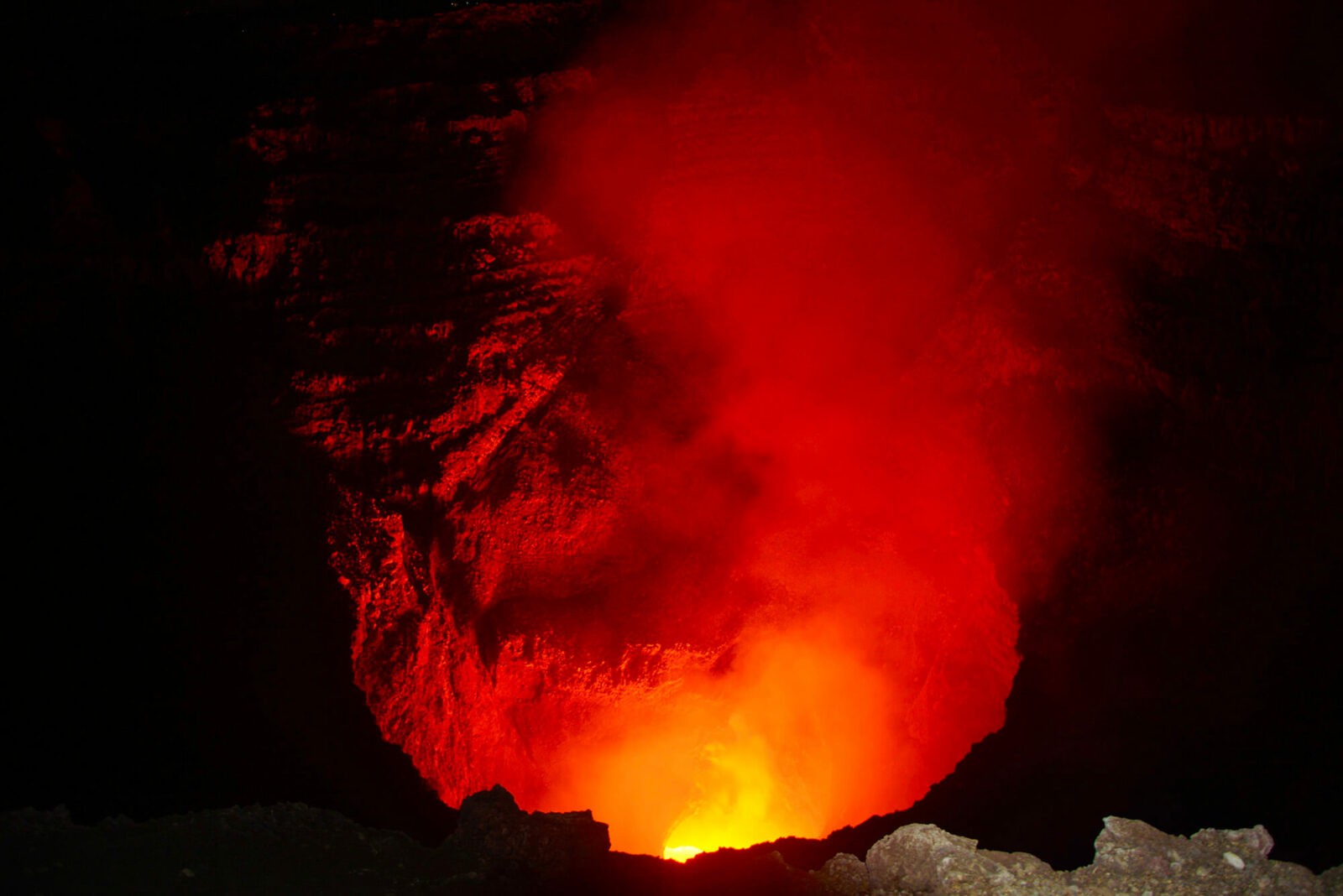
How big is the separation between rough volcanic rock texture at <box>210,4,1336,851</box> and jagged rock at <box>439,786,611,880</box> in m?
1.85

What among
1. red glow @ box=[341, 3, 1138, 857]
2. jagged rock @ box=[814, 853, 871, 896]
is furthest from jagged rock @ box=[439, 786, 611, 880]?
red glow @ box=[341, 3, 1138, 857]

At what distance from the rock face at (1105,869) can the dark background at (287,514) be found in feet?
2.88

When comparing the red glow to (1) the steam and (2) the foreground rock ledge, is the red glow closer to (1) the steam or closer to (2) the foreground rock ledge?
(1) the steam

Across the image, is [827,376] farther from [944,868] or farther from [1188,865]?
[1188,865]

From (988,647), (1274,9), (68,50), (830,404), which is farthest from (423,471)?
(1274,9)

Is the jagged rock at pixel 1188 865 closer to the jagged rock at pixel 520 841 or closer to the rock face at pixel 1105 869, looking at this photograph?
the rock face at pixel 1105 869

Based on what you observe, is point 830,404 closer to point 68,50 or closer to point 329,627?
point 329,627

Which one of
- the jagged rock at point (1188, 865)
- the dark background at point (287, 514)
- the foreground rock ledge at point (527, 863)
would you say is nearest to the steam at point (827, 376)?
the dark background at point (287, 514)

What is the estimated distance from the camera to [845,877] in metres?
3.24

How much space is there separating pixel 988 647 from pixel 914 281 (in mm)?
2489

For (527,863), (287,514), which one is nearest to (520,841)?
(527,863)

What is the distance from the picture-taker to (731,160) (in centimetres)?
574

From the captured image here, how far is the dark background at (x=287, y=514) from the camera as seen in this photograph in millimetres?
4230

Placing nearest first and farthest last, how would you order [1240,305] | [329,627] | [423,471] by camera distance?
[1240,305]
[329,627]
[423,471]
